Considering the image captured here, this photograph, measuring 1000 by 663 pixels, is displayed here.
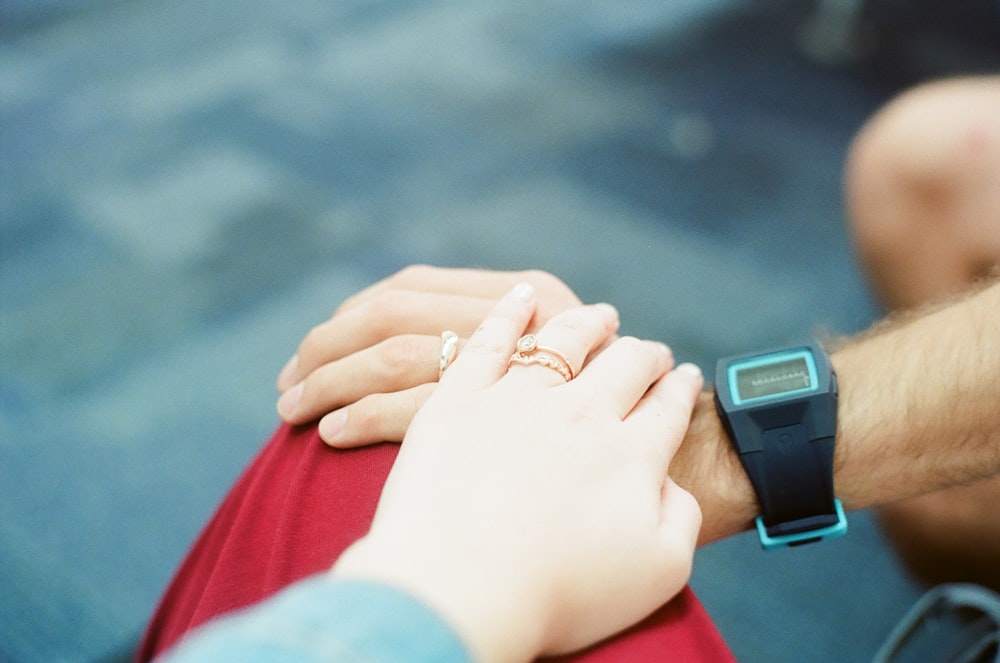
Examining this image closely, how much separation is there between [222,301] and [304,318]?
0.21 meters

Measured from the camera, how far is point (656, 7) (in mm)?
3156

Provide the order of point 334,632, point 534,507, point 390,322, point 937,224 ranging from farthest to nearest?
point 937,224, point 390,322, point 534,507, point 334,632

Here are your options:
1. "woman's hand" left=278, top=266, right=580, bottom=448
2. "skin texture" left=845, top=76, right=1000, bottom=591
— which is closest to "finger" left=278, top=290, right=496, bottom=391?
"woman's hand" left=278, top=266, right=580, bottom=448

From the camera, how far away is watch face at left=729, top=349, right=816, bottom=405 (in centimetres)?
81

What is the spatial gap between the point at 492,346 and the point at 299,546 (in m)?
0.23

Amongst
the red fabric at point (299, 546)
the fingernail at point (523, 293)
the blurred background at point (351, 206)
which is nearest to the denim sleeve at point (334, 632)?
the red fabric at point (299, 546)

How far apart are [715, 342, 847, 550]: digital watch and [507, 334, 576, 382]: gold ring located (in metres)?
0.18

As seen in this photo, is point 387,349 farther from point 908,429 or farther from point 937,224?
point 937,224

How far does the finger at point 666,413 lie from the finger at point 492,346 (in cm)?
12

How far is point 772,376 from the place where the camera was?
0.83 m

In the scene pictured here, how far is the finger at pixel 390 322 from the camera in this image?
0.89m

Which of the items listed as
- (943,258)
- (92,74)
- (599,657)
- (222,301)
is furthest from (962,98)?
(92,74)

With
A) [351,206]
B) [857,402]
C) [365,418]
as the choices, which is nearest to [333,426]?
[365,418]

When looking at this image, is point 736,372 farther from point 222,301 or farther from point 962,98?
point 222,301
